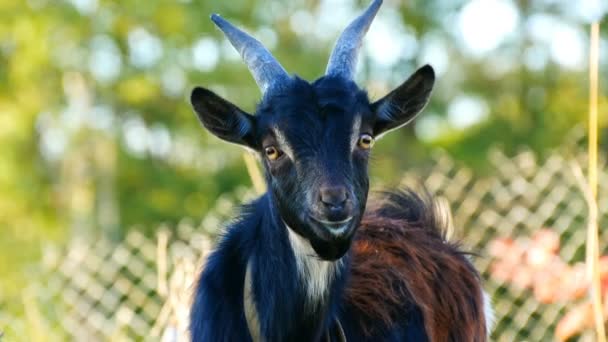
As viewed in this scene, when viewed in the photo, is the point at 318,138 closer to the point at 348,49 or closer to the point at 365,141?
the point at 365,141

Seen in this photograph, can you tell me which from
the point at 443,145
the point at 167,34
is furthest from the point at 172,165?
the point at 443,145

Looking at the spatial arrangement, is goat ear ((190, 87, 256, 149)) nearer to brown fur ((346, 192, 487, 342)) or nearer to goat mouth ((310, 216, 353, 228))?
goat mouth ((310, 216, 353, 228))

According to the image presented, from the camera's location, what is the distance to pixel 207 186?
792 inches

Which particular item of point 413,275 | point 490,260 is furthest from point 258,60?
point 490,260

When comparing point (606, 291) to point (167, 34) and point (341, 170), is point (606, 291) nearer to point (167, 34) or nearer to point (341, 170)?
point (341, 170)

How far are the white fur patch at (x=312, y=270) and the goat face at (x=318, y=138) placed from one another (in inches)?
4.9

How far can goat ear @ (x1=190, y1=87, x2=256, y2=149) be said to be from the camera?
421cm

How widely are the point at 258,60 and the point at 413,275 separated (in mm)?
1195

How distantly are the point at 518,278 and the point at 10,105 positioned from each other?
50.6ft

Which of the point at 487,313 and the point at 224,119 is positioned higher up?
the point at 224,119

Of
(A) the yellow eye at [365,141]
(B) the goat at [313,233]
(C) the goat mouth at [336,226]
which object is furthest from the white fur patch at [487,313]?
(C) the goat mouth at [336,226]

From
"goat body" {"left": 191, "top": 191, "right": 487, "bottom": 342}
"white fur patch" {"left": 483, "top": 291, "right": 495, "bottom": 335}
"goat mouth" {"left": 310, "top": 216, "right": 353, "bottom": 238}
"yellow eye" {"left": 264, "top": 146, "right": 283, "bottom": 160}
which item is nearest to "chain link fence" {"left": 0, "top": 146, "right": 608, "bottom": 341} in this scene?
"white fur patch" {"left": 483, "top": 291, "right": 495, "bottom": 335}

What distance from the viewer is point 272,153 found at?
4082mm

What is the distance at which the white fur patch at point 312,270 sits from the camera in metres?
4.11
